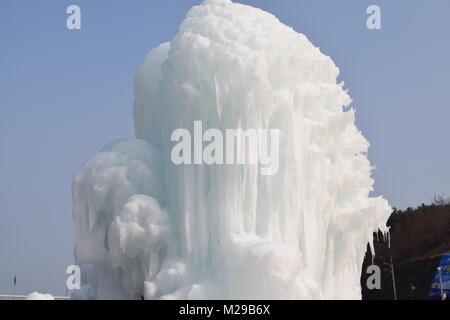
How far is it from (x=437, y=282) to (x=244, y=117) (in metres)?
44.2

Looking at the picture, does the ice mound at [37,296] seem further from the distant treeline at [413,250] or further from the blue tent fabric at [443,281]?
the distant treeline at [413,250]

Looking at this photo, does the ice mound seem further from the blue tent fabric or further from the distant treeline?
the distant treeline

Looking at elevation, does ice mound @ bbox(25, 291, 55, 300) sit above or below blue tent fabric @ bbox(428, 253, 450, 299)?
below

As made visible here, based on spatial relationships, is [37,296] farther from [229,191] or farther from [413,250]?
[413,250]

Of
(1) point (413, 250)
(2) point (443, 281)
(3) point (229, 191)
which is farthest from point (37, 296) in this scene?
(1) point (413, 250)

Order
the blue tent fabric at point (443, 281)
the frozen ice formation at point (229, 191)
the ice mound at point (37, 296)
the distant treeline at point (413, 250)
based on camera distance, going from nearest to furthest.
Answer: the frozen ice formation at point (229, 191) → the ice mound at point (37, 296) → the blue tent fabric at point (443, 281) → the distant treeline at point (413, 250)

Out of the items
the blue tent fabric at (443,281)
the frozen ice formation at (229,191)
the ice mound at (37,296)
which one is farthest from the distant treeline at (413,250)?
the ice mound at (37,296)

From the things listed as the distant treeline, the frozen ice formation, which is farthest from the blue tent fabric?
the frozen ice formation

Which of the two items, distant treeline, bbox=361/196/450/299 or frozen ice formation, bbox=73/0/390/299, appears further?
distant treeline, bbox=361/196/450/299

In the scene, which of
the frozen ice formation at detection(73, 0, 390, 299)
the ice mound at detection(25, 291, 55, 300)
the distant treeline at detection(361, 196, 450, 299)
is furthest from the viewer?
the distant treeline at detection(361, 196, 450, 299)

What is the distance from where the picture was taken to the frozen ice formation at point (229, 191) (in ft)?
85.0

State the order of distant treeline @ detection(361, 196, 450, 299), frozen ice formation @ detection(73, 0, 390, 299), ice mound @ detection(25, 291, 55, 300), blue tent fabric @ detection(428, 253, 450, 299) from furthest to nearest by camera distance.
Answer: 1. distant treeline @ detection(361, 196, 450, 299)
2. blue tent fabric @ detection(428, 253, 450, 299)
3. ice mound @ detection(25, 291, 55, 300)
4. frozen ice formation @ detection(73, 0, 390, 299)

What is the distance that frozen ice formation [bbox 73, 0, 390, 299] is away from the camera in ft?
85.0

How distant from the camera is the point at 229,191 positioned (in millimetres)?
26453
